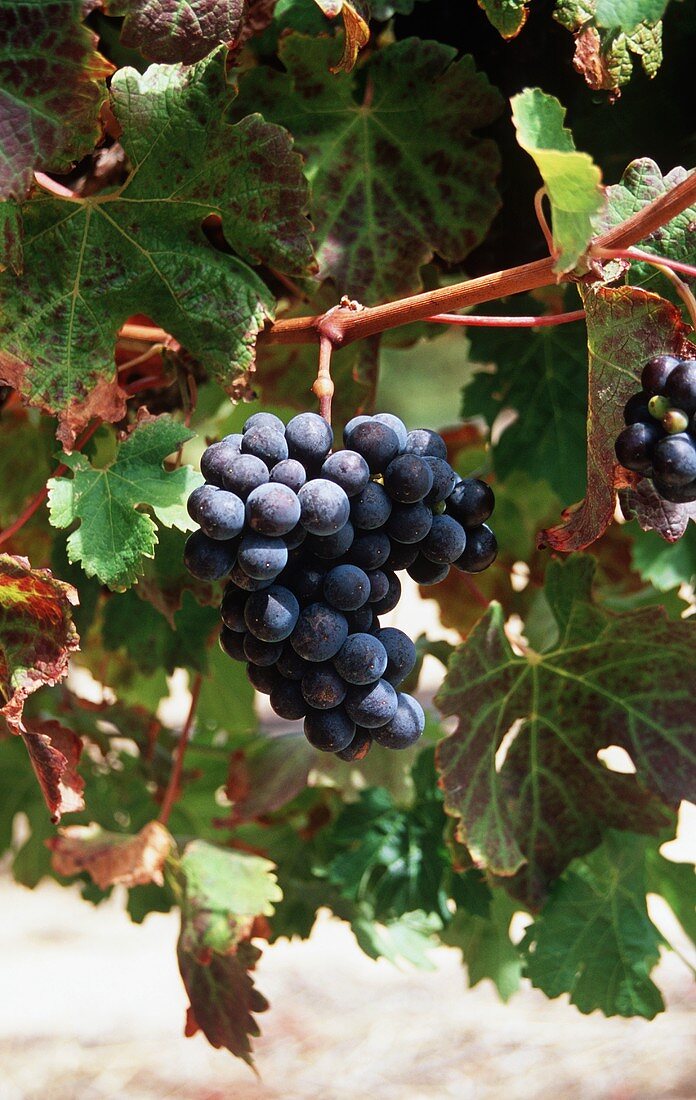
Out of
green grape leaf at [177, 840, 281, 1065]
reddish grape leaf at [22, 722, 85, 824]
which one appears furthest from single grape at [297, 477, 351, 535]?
green grape leaf at [177, 840, 281, 1065]

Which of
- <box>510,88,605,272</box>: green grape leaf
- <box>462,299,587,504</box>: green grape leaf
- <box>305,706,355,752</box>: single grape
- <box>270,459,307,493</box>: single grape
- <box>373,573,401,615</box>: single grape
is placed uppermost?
<box>510,88,605,272</box>: green grape leaf

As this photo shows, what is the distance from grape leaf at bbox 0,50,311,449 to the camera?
0.71 m

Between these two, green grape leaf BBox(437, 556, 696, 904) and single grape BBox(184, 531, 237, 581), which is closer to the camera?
single grape BBox(184, 531, 237, 581)

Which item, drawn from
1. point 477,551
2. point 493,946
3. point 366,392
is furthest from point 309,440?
point 493,946

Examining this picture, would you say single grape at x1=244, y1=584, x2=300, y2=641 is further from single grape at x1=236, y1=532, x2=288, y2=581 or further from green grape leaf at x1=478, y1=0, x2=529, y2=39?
green grape leaf at x1=478, y1=0, x2=529, y2=39

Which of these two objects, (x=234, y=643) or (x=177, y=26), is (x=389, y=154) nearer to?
(x=177, y=26)

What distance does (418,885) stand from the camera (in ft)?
3.64

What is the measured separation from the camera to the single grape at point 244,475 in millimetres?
589

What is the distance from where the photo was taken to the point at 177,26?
2.32ft

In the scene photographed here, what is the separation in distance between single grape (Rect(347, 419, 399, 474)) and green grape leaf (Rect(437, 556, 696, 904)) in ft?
0.96

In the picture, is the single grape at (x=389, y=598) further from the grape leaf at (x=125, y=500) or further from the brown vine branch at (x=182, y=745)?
the brown vine branch at (x=182, y=745)

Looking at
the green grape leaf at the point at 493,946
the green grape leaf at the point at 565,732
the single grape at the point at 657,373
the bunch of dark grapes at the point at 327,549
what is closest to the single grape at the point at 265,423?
the bunch of dark grapes at the point at 327,549

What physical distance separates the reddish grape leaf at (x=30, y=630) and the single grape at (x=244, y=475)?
15 cm

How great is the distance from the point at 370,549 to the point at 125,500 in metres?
0.19
